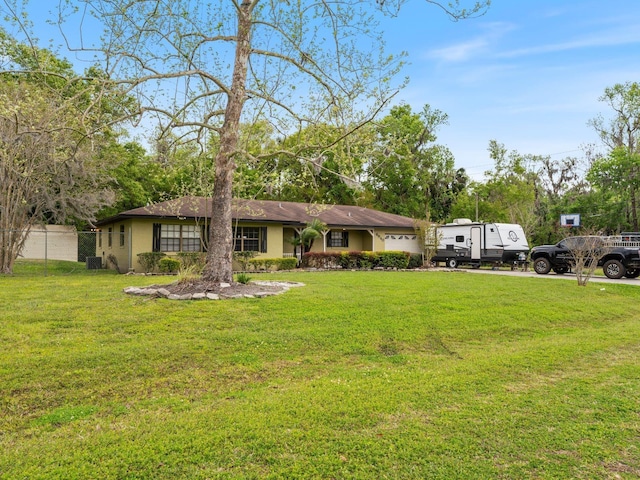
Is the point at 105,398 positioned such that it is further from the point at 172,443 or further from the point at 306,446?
the point at 306,446

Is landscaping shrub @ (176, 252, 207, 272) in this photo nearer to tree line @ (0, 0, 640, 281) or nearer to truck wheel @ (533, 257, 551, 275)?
tree line @ (0, 0, 640, 281)

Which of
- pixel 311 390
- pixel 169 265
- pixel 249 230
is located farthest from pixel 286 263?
pixel 311 390

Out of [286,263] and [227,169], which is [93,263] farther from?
[227,169]

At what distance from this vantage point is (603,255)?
15500 mm

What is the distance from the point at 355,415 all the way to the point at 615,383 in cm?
345

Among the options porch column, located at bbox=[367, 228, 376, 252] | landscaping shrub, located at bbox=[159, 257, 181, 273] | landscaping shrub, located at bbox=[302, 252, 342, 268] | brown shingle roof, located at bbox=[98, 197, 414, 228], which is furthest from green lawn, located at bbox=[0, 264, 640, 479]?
porch column, located at bbox=[367, 228, 376, 252]

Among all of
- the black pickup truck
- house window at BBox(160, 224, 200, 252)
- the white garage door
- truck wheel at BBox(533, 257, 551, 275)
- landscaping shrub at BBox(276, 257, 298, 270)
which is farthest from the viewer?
the white garage door

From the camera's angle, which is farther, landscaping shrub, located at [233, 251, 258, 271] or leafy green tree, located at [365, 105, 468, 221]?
leafy green tree, located at [365, 105, 468, 221]

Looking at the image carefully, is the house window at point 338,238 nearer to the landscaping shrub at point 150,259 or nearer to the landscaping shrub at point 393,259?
the landscaping shrub at point 393,259

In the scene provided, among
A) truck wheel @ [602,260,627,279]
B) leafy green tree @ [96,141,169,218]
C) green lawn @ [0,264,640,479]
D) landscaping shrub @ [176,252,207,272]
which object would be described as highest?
leafy green tree @ [96,141,169,218]

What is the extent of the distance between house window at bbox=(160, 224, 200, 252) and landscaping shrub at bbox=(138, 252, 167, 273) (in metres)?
1.15

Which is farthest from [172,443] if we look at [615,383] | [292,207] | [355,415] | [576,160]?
[576,160]

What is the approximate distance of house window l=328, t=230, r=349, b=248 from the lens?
24.4 m

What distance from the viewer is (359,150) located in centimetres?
1221
